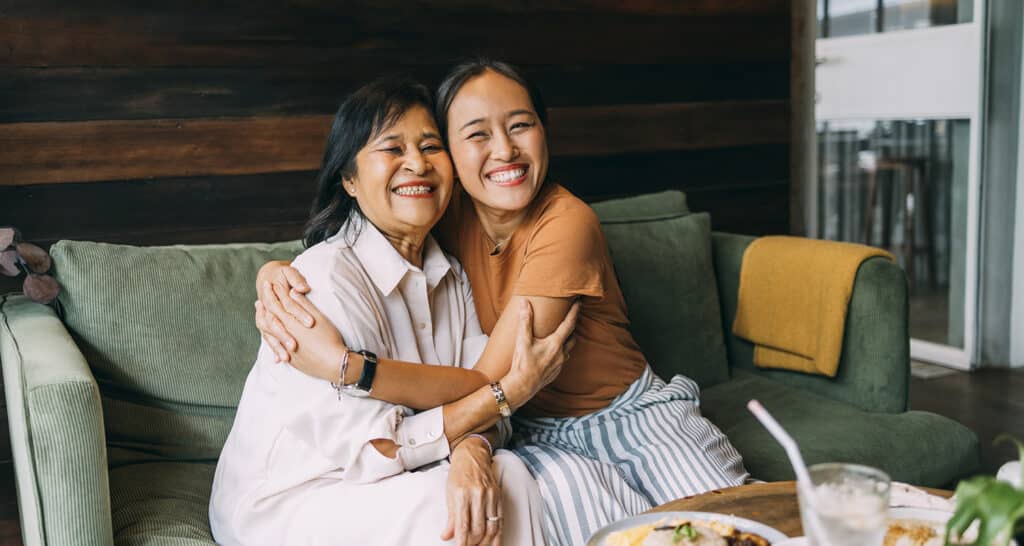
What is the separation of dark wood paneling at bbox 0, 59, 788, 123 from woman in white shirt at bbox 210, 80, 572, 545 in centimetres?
72

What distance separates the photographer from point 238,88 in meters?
2.33

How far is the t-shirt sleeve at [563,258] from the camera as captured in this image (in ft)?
5.45

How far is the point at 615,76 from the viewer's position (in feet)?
9.37

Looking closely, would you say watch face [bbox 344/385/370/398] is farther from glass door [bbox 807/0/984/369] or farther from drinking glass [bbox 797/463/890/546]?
glass door [bbox 807/0/984/369]

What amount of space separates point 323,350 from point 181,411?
573mm

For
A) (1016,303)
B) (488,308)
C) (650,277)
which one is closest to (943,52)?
(1016,303)

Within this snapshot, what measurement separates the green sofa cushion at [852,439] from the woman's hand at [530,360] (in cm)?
61

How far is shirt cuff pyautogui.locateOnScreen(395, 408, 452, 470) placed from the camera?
1525mm

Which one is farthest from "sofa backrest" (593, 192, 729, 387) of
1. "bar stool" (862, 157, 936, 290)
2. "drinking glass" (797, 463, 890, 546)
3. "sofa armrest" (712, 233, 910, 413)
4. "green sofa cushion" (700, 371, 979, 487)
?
"bar stool" (862, 157, 936, 290)

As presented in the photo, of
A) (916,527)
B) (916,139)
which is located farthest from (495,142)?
(916,139)

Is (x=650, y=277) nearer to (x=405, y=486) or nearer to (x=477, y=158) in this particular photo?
(x=477, y=158)

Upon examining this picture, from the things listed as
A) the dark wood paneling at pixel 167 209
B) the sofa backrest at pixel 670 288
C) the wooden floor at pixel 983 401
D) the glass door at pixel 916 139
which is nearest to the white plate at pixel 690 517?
the sofa backrest at pixel 670 288

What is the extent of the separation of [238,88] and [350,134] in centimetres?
79

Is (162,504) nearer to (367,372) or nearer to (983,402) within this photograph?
(367,372)
